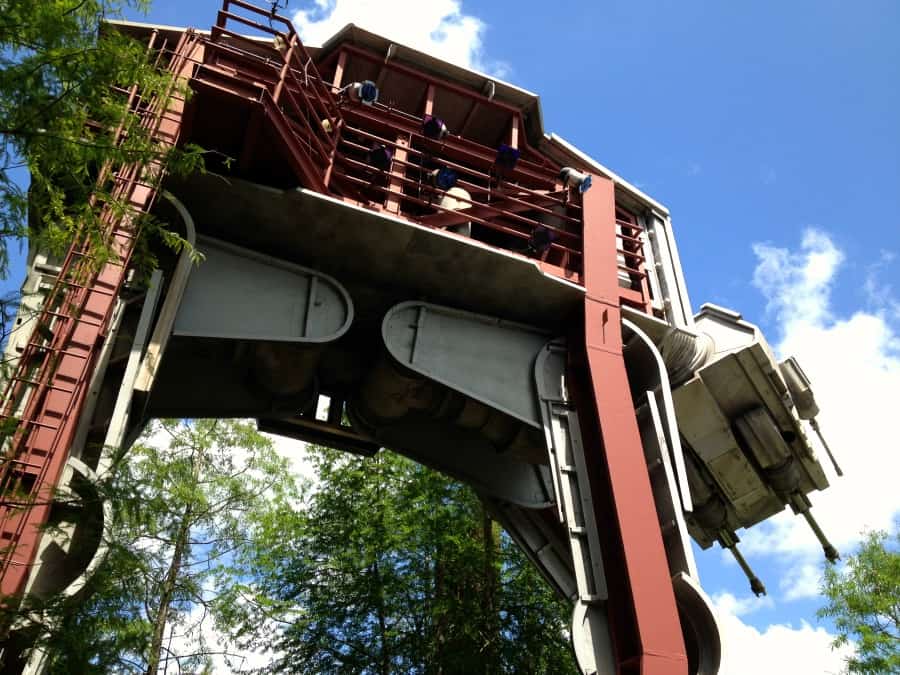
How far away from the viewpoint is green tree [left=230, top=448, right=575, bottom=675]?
53.0 ft

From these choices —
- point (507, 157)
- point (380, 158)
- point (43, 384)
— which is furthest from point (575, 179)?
point (43, 384)

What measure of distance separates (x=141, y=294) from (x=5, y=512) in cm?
298

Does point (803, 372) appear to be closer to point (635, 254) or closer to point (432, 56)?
point (635, 254)

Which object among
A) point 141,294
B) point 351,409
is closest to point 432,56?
point 351,409

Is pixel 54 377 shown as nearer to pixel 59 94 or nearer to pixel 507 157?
pixel 59 94

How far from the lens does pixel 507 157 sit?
1177cm

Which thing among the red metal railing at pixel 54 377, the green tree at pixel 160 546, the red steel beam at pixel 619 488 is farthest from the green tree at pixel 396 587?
the red metal railing at pixel 54 377

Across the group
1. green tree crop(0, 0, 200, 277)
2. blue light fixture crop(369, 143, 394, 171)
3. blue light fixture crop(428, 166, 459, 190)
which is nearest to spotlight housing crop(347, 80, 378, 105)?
blue light fixture crop(369, 143, 394, 171)

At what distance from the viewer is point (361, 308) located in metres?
10.6

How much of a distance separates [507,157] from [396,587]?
953 cm

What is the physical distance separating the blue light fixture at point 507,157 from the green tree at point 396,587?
8657 millimetres

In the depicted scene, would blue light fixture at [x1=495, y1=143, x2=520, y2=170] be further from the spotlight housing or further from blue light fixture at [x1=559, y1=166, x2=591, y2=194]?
the spotlight housing

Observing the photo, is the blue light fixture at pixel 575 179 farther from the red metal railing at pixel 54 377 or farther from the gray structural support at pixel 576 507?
the red metal railing at pixel 54 377

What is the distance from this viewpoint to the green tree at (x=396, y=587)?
16.2 m
